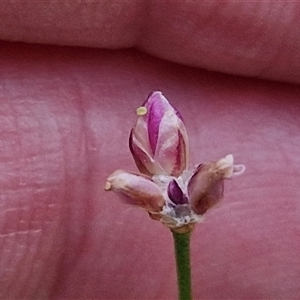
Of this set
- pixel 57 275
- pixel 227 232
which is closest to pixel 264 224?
pixel 227 232

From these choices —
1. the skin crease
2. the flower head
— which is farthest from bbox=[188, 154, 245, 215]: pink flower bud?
the skin crease

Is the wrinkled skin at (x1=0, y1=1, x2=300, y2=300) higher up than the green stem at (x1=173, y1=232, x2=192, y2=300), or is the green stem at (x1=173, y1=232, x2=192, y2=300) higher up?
the wrinkled skin at (x1=0, y1=1, x2=300, y2=300)

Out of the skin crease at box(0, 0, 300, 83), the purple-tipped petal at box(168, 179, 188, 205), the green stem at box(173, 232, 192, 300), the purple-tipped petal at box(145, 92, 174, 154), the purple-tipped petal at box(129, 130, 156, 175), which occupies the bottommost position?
the green stem at box(173, 232, 192, 300)

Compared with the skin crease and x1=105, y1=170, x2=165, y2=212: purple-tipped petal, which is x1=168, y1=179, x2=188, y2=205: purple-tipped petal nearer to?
x1=105, y1=170, x2=165, y2=212: purple-tipped petal

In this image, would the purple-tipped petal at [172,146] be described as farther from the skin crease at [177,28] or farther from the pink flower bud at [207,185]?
the skin crease at [177,28]

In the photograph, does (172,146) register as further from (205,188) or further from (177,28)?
(177,28)

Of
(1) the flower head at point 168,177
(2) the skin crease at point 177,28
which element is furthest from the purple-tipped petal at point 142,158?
(2) the skin crease at point 177,28
